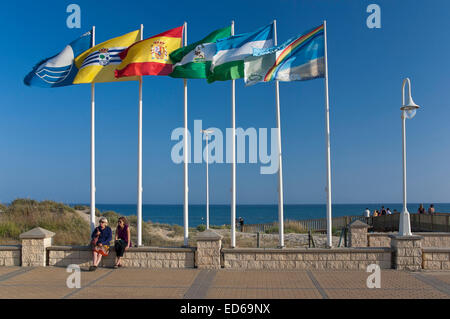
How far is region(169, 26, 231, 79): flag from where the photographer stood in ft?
38.9

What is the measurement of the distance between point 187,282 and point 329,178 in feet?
16.0

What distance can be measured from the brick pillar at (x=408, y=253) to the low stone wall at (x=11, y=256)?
10739 mm

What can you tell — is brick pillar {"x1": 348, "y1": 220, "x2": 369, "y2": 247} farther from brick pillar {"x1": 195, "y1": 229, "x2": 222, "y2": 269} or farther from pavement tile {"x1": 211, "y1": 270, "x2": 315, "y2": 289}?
brick pillar {"x1": 195, "y1": 229, "x2": 222, "y2": 269}

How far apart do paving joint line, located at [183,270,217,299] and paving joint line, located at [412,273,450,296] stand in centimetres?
514

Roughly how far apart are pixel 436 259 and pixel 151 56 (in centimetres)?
996

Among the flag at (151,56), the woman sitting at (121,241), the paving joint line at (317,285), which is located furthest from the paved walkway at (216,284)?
the flag at (151,56)

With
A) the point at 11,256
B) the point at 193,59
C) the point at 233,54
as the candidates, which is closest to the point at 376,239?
the point at 233,54

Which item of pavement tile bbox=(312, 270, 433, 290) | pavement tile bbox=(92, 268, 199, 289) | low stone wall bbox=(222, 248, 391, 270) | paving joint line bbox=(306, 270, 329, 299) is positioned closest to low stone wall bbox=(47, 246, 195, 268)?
pavement tile bbox=(92, 268, 199, 289)

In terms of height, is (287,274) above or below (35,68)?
below

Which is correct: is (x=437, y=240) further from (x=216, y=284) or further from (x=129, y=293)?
(x=129, y=293)

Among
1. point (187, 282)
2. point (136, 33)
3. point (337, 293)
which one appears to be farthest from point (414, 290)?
point (136, 33)

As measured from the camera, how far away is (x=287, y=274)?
10258 mm
